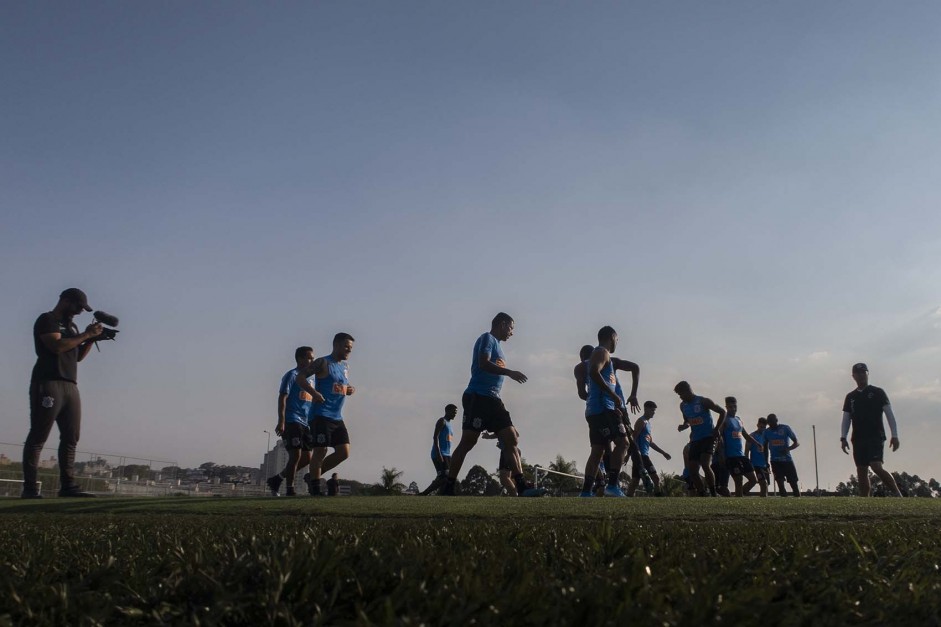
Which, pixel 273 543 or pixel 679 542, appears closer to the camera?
pixel 273 543

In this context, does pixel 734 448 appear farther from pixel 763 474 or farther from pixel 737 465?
pixel 763 474

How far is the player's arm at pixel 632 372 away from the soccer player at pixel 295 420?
4.63 meters

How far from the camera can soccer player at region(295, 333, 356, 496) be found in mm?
10500

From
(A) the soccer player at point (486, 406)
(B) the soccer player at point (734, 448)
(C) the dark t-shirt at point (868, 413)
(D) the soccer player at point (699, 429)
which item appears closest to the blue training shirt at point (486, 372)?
(A) the soccer player at point (486, 406)

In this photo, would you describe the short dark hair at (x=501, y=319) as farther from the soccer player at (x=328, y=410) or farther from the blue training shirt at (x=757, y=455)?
the blue training shirt at (x=757, y=455)

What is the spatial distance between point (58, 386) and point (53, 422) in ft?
1.38

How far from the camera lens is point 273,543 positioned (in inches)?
105

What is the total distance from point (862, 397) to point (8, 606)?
Answer: 12701 millimetres

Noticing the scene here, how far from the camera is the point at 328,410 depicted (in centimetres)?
1065

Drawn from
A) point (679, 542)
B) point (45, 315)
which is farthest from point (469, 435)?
point (679, 542)

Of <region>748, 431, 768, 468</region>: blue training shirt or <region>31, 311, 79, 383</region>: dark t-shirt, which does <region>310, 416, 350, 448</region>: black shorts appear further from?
<region>748, 431, 768, 468</region>: blue training shirt

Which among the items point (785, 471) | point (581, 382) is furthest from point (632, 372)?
point (785, 471)

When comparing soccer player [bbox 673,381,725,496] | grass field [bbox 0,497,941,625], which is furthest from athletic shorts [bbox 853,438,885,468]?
grass field [bbox 0,497,941,625]

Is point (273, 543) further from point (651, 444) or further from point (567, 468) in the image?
point (567, 468)
